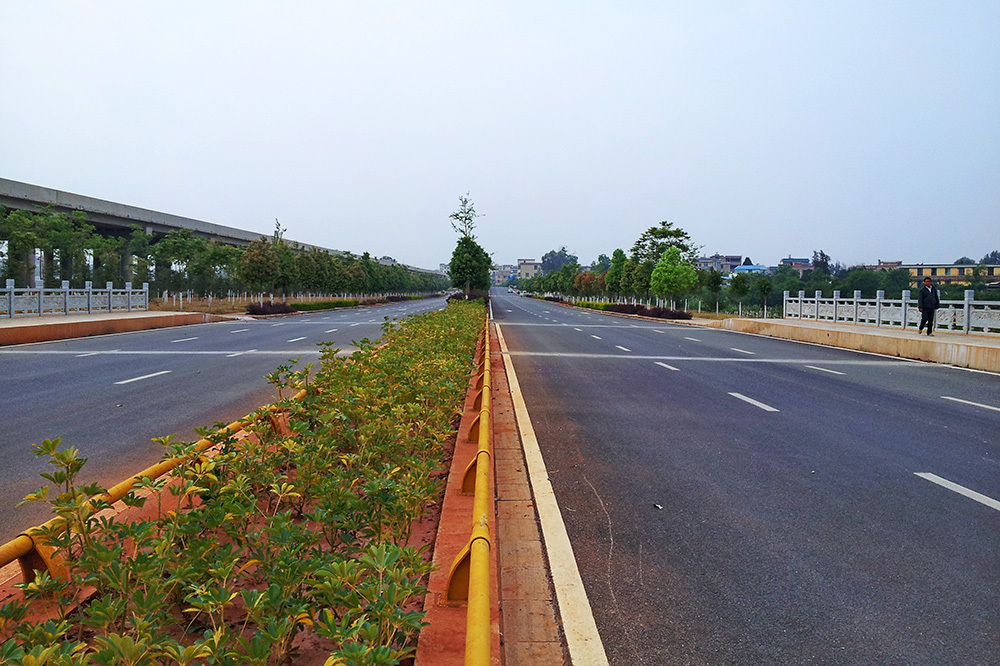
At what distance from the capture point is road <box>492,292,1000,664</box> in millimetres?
3398

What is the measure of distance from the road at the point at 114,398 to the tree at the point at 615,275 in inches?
2547

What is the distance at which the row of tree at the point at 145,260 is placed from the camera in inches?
1967

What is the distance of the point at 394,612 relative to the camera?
8.16 ft

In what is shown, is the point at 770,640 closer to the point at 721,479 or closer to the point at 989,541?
the point at 989,541

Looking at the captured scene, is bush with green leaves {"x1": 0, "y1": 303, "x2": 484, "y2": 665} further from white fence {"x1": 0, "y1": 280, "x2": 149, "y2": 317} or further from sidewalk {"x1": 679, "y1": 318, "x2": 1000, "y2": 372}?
white fence {"x1": 0, "y1": 280, "x2": 149, "y2": 317}

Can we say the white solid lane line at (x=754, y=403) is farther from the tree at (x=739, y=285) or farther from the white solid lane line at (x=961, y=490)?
the tree at (x=739, y=285)

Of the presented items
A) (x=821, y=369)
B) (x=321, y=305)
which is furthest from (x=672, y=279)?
(x=821, y=369)

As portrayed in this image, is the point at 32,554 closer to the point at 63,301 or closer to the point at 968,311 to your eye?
the point at 968,311

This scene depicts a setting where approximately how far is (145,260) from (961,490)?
70.3 metres

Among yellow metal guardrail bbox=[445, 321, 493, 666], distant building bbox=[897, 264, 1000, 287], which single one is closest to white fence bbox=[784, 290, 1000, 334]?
yellow metal guardrail bbox=[445, 321, 493, 666]

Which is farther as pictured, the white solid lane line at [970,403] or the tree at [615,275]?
the tree at [615,275]

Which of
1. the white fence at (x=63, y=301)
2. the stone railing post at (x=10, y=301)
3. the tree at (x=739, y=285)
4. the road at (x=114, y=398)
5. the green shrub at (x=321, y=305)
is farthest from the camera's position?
the tree at (x=739, y=285)

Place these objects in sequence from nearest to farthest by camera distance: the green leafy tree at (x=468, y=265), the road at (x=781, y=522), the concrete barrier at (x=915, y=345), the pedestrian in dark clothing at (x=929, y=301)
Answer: the road at (x=781, y=522), the concrete barrier at (x=915, y=345), the pedestrian in dark clothing at (x=929, y=301), the green leafy tree at (x=468, y=265)

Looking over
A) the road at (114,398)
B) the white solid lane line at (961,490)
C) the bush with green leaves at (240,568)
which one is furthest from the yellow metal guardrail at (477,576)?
the white solid lane line at (961,490)
